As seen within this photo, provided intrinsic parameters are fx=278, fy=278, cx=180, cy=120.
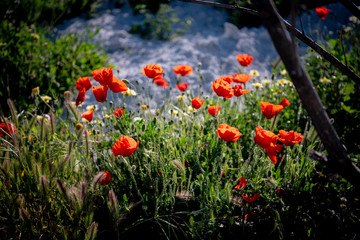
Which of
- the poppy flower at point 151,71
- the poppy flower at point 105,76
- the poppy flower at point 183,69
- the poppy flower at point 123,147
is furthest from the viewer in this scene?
the poppy flower at point 183,69

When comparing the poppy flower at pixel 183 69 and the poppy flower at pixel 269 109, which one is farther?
the poppy flower at pixel 183 69

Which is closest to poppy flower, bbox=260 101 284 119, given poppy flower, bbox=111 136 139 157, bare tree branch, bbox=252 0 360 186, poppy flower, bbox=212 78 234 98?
poppy flower, bbox=212 78 234 98

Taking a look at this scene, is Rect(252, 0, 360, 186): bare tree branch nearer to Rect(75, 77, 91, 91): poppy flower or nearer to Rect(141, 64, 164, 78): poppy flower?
Rect(141, 64, 164, 78): poppy flower

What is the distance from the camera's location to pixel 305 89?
3.04ft

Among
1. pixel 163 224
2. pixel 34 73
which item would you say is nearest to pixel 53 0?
pixel 34 73

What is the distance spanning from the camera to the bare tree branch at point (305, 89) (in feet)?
2.89

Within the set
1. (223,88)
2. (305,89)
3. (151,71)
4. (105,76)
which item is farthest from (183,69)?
(305,89)

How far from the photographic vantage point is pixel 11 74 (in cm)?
279

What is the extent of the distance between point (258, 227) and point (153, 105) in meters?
1.67

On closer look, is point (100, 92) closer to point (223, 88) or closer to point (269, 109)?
point (223, 88)

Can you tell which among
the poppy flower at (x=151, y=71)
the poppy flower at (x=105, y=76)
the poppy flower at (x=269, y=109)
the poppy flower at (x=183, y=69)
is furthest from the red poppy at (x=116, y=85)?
the poppy flower at (x=269, y=109)

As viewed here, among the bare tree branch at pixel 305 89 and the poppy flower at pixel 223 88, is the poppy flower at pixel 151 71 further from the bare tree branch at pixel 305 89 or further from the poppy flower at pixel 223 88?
the bare tree branch at pixel 305 89

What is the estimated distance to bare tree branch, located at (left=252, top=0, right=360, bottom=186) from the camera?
88 cm

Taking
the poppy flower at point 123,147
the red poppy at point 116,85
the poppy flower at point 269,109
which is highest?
the red poppy at point 116,85
